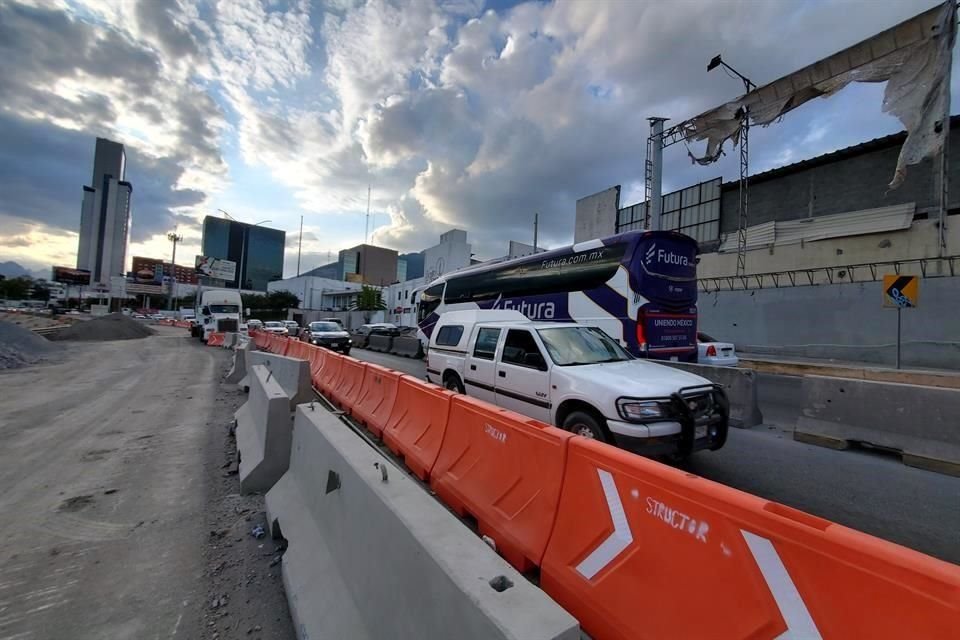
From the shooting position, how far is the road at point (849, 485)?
3.86 metres

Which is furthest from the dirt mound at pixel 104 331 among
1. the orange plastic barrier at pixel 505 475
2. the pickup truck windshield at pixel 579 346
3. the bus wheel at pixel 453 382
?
the orange plastic barrier at pixel 505 475

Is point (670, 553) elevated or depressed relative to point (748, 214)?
depressed

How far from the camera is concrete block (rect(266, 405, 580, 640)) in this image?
145 centimetres

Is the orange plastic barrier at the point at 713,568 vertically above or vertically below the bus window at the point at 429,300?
below

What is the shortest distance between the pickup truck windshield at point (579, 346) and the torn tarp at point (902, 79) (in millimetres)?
14729

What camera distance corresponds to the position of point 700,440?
470 cm

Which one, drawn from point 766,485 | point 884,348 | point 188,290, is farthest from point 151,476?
point 188,290

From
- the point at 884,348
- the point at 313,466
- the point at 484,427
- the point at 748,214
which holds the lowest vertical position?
the point at 313,466

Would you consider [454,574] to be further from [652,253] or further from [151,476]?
[652,253]

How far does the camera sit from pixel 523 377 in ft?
19.3

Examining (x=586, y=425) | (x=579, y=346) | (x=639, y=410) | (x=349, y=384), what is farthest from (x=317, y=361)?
(x=639, y=410)

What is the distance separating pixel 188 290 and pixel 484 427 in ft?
457

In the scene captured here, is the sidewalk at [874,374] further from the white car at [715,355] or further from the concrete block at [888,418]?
the concrete block at [888,418]

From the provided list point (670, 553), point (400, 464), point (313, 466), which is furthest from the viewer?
point (400, 464)
